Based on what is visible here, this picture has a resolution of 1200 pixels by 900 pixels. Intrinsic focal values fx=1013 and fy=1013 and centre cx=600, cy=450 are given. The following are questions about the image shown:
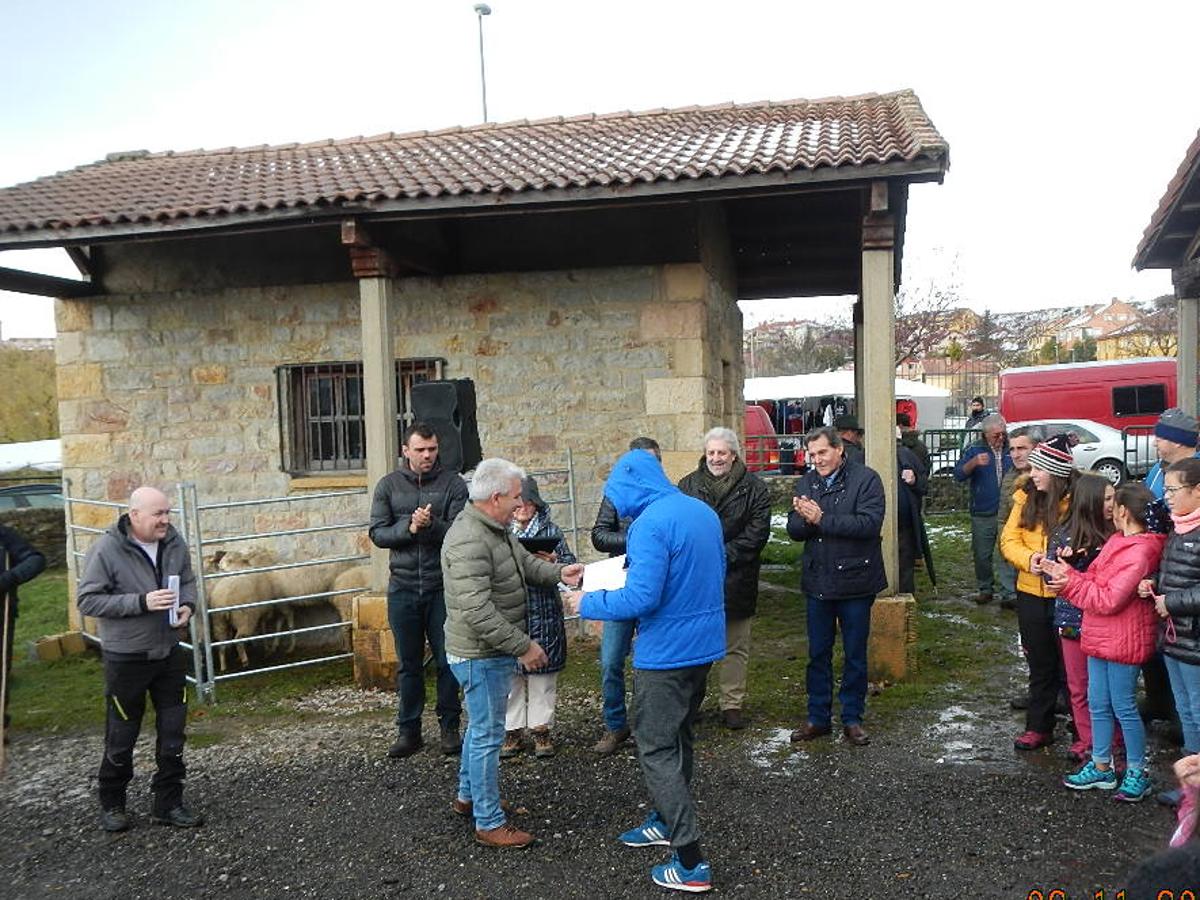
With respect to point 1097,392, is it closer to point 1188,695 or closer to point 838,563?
point 838,563

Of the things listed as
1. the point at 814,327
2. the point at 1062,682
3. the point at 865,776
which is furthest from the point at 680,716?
the point at 814,327

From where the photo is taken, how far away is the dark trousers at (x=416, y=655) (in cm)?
562

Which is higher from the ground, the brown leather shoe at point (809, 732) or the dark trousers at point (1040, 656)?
the dark trousers at point (1040, 656)

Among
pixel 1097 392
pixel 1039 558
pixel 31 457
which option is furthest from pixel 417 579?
pixel 31 457

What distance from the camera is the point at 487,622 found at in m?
4.16

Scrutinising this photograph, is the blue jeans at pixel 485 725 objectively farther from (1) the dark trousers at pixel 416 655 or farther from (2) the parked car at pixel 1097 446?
(2) the parked car at pixel 1097 446

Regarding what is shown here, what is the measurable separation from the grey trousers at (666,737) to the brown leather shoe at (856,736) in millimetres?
1855

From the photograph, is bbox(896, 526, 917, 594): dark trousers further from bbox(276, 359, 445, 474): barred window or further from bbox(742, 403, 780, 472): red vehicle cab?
bbox(742, 403, 780, 472): red vehicle cab

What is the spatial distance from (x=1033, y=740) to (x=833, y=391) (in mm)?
20288

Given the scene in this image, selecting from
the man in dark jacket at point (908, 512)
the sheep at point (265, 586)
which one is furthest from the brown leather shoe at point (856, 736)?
the sheep at point (265, 586)

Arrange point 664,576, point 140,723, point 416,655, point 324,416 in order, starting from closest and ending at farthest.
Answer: point 664,576 → point 140,723 → point 416,655 → point 324,416

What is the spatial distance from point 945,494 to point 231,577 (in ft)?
39.1

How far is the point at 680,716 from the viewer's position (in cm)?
389

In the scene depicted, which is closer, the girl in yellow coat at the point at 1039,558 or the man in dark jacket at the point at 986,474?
the girl in yellow coat at the point at 1039,558
